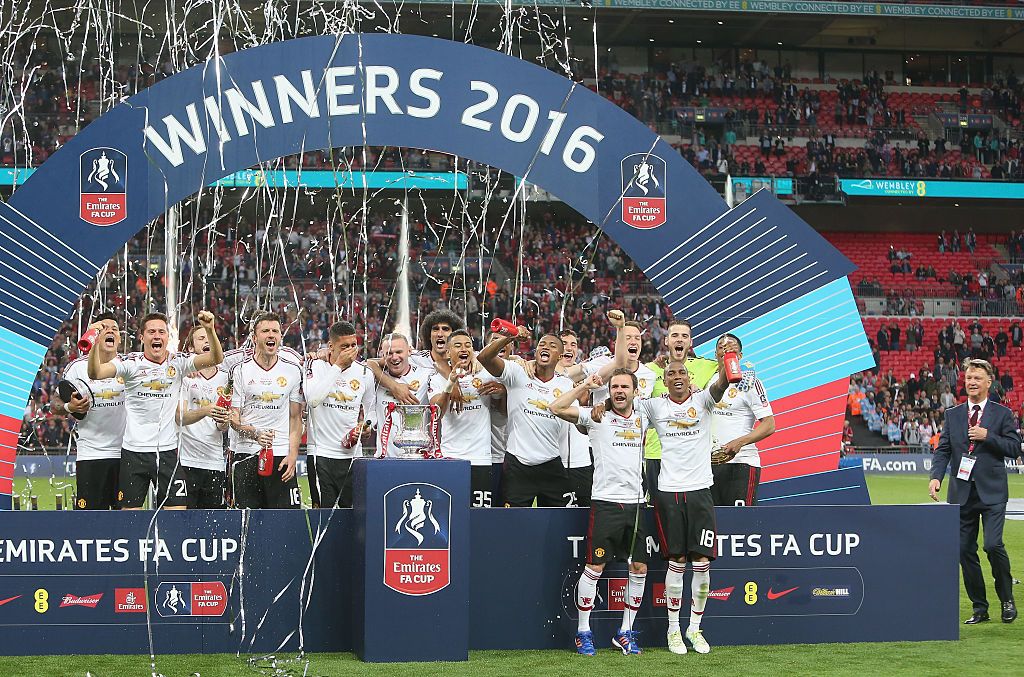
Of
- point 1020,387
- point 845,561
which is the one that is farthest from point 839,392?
point 1020,387

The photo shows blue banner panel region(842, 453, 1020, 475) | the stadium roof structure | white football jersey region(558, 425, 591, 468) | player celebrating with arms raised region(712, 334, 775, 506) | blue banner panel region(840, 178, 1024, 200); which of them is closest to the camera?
player celebrating with arms raised region(712, 334, 775, 506)

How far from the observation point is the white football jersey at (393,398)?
8656 mm

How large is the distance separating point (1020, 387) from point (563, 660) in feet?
93.9

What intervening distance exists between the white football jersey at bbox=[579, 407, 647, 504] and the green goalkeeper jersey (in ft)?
→ 3.06

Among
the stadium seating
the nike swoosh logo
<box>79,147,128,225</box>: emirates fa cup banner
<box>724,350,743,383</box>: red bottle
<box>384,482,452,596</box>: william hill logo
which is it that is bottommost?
the nike swoosh logo

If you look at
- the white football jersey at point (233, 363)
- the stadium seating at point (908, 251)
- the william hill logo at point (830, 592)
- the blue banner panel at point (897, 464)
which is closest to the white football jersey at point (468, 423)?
the white football jersey at point (233, 363)

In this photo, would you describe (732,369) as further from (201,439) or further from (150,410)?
(201,439)

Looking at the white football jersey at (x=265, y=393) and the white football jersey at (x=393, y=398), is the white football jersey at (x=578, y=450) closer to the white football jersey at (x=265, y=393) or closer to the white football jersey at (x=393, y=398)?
the white football jersey at (x=393, y=398)

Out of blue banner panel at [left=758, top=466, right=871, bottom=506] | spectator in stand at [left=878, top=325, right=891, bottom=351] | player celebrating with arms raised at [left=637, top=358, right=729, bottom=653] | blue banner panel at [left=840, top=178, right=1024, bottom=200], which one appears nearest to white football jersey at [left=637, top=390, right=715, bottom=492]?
player celebrating with arms raised at [left=637, top=358, right=729, bottom=653]

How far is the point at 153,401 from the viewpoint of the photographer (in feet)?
28.8

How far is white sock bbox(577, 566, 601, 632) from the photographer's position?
7.73 m

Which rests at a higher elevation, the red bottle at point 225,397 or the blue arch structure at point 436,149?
the blue arch structure at point 436,149

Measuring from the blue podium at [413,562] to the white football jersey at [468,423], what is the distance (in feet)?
3.68

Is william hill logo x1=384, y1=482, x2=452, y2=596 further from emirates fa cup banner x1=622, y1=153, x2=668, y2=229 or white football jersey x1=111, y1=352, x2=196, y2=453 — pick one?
emirates fa cup banner x1=622, y1=153, x2=668, y2=229
